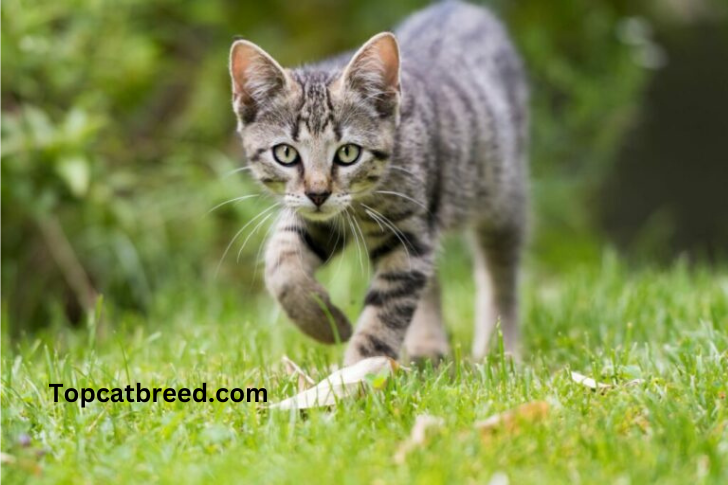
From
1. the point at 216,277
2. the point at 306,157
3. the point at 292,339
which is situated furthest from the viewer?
the point at 216,277

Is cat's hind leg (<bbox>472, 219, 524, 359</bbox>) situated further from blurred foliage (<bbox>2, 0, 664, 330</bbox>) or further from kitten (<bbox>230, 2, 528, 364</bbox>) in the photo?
blurred foliage (<bbox>2, 0, 664, 330</bbox>)

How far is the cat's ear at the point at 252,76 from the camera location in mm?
3193

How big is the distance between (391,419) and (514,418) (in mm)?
350

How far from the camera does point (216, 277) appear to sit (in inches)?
228

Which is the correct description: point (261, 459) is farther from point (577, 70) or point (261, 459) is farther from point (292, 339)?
point (577, 70)

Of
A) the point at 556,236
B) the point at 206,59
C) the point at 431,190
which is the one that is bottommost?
the point at 556,236

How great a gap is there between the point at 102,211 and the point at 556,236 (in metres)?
3.65

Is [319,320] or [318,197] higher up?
[318,197]

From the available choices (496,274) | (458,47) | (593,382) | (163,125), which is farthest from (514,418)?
(163,125)

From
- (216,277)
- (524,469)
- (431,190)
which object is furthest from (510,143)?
(524,469)

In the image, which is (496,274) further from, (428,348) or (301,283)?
(301,283)

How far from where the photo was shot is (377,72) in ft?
10.6

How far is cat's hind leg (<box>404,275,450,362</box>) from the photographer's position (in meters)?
3.98

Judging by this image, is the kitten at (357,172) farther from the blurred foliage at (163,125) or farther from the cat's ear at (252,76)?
the blurred foliage at (163,125)
